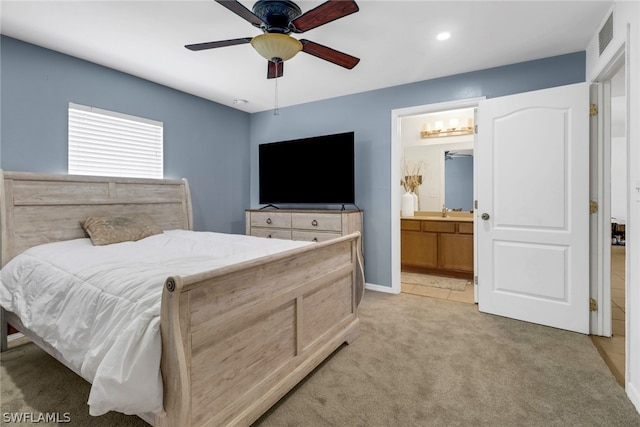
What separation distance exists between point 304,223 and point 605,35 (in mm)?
3092

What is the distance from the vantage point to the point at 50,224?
262 centimetres

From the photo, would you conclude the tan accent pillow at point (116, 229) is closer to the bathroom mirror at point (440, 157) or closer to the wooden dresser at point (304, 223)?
the wooden dresser at point (304, 223)

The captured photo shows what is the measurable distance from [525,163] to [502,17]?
48.3 inches

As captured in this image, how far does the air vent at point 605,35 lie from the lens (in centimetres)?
221

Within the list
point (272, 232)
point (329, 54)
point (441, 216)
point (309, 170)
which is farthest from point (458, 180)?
point (329, 54)

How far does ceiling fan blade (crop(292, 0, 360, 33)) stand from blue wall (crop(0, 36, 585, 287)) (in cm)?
204

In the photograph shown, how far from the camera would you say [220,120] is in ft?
14.4

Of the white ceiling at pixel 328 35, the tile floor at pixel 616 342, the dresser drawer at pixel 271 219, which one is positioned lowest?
the tile floor at pixel 616 342

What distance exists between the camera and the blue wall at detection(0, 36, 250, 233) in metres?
2.60

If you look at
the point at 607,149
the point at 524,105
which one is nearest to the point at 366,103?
the point at 524,105

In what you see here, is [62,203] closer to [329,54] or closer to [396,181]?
[329,54]

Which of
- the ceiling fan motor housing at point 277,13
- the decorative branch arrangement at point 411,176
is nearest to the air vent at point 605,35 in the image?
the ceiling fan motor housing at point 277,13

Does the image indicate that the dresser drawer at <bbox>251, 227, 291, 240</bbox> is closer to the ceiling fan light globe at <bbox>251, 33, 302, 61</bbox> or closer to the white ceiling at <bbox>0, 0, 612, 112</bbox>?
the white ceiling at <bbox>0, 0, 612, 112</bbox>

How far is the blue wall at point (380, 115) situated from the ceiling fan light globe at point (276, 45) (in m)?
1.98
